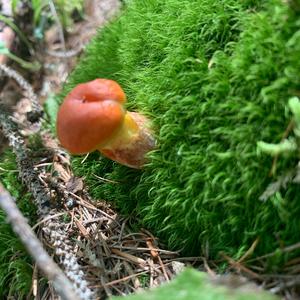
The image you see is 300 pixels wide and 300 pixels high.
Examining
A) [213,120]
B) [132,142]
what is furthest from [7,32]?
[213,120]

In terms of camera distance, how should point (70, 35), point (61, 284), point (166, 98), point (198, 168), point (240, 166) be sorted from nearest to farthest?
point (61, 284)
point (240, 166)
point (198, 168)
point (166, 98)
point (70, 35)

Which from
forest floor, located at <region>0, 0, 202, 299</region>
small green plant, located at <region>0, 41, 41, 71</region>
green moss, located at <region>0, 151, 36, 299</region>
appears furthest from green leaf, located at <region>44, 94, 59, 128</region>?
small green plant, located at <region>0, 41, 41, 71</region>

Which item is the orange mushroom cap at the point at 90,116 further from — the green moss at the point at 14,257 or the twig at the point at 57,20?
the twig at the point at 57,20

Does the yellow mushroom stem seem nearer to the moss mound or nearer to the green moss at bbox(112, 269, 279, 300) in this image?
the moss mound

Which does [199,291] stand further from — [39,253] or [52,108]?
[52,108]

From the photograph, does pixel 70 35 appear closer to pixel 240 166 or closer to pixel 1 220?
pixel 1 220

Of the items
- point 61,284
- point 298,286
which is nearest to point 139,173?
point 61,284

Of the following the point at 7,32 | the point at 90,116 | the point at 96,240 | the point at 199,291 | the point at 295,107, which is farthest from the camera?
the point at 7,32

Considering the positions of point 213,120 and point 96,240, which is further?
point 96,240
